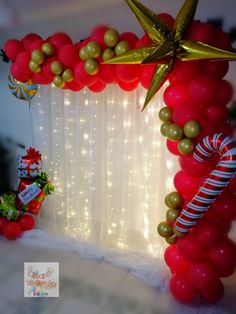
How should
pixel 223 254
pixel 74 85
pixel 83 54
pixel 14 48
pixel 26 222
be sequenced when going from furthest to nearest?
1. pixel 26 222
2. pixel 14 48
3. pixel 74 85
4. pixel 83 54
5. pixel 223 254

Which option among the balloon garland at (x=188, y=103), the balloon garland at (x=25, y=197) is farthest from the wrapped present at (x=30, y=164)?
the balloon garland at (x=188, y=103)

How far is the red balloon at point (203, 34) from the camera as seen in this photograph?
211cm

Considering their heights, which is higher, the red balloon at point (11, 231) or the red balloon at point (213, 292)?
the red balloon at point (213, 292)

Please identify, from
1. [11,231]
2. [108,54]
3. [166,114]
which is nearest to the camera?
[166,114]

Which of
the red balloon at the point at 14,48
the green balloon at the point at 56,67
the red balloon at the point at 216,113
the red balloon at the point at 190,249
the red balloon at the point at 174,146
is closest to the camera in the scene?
the red balloon at the point at 216,113

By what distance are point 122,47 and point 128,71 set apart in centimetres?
18

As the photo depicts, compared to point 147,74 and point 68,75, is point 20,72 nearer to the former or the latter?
point 68,75

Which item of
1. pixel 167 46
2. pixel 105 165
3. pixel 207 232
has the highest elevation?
pixel 167 46

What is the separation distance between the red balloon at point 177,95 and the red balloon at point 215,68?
0.65 feet

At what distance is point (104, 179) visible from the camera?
3.31 m

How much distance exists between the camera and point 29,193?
3492 millimetres

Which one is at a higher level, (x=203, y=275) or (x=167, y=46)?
(x=167, y=46)


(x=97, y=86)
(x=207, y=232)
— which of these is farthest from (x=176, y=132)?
(x=97, y=86)

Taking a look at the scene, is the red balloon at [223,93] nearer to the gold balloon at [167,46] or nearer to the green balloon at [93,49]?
the gold balloon at [167,46]
